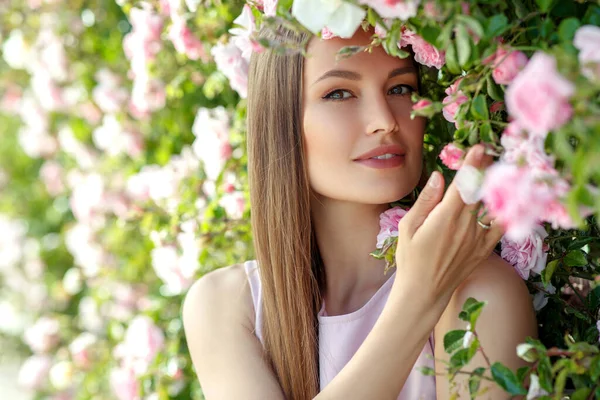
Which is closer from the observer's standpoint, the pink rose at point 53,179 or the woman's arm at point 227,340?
the woman's arm at point 227,340

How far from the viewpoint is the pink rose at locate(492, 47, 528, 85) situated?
109 cm

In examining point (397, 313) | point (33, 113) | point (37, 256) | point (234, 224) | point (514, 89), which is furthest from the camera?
point (37, 256)

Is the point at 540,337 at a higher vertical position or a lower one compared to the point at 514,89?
lower

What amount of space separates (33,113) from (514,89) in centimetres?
337

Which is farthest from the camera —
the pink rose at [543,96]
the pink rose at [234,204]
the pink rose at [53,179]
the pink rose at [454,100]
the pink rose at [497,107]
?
the pink rose at [53,179]

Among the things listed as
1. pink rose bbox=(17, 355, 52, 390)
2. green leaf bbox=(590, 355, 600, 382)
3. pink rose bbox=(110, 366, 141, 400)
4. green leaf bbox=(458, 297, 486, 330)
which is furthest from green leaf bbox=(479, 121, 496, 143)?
pink rose bbox=(17, 355, 52, 390)

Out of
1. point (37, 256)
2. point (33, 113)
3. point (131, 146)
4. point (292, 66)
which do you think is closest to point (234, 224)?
point (292, 66)

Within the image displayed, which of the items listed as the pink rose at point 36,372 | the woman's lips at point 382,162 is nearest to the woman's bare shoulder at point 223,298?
the woman's lips at point 382,162

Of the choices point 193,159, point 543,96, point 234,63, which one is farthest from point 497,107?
point 193,159

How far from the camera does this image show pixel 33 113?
381 centimetres

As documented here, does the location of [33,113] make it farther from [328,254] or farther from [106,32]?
[328,254]

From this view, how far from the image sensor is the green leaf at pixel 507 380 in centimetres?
114

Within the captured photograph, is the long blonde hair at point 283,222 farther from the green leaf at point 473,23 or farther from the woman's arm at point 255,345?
the green leaf at point 473,23

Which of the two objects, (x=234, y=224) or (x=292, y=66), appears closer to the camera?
(x=292, y=66)
